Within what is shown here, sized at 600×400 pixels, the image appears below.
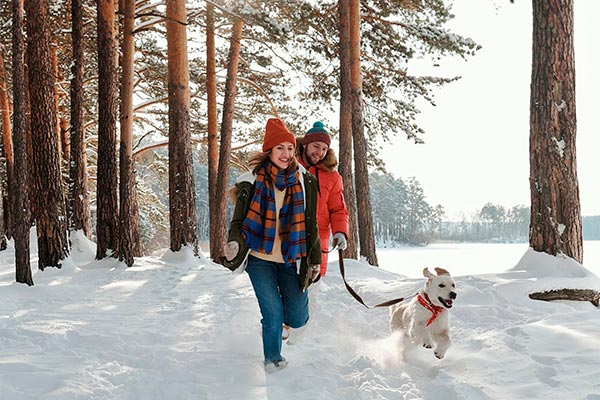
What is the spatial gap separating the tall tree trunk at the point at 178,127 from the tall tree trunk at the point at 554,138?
22.9 ft

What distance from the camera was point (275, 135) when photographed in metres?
3.81

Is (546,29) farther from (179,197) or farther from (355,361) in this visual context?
(179,197)

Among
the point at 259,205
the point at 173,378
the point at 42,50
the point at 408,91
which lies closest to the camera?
the point at 173,378

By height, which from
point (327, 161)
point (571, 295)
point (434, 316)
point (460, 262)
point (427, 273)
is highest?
point (327, 161)

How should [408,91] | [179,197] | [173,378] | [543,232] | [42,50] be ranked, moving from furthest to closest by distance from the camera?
[408,91]
[179,197]
[42,50]
[543,232]
[173,378]

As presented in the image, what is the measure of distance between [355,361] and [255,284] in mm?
1032

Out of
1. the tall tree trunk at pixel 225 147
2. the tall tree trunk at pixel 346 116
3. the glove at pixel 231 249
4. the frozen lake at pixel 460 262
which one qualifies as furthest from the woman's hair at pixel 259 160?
the tall tree trunk at pixel 225 147

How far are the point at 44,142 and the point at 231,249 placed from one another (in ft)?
22.7

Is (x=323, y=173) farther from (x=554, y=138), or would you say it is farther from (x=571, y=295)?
(x=554, y=138)

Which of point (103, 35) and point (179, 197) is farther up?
point (103, 35)

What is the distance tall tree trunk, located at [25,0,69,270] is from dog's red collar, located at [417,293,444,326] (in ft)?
24.1

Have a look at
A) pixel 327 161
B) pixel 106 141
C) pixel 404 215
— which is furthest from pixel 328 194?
pixel 404 215

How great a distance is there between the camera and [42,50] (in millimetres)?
8641

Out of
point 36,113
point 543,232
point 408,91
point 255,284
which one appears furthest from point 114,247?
point 408,91
